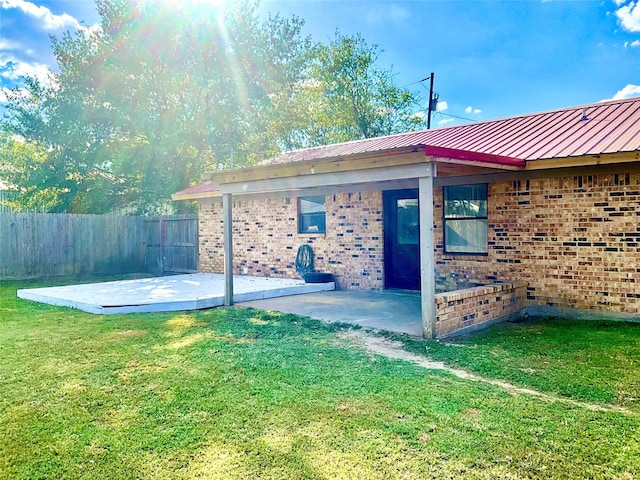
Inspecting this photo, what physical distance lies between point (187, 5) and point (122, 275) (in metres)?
10.0

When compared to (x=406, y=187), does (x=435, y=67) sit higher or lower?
higher

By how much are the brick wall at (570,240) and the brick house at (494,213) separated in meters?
0.02

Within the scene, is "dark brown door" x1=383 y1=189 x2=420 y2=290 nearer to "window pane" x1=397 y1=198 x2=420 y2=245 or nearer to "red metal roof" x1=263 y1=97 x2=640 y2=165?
"window pane" x1=397 y1=198 x2=420 y2=245

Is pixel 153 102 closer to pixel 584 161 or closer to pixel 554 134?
pixel 554 134

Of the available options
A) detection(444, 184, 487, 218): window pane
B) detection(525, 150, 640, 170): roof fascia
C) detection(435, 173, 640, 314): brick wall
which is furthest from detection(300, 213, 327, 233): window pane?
detection(525, 150, 640, 170): roof fascia

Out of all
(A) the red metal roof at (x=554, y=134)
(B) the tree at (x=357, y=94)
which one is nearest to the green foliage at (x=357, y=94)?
(B) the tree at (x=357, y=94)

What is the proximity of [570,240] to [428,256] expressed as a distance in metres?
2.81

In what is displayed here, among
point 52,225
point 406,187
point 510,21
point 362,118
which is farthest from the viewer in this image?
point 362,118

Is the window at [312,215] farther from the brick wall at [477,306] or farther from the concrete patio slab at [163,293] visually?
the brick wall at [477,306]

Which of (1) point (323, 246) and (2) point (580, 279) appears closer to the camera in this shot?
(2) point (580, 279)

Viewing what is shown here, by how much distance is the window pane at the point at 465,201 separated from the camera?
7.95 meters

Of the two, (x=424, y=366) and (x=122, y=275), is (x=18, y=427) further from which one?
(x=122, y=275)

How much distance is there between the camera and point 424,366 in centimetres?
452

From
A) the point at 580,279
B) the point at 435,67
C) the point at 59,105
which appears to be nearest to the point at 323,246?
the point at 580,279
